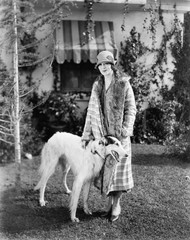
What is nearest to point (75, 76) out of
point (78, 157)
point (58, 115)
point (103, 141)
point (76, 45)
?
point (76, 45)

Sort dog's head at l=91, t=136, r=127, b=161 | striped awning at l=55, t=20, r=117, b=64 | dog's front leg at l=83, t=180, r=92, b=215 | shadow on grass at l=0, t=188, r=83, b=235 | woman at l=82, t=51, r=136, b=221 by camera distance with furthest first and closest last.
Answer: striped awning at l=55, t=20, r=117, b=64 → dog's front leg at l=83, t=180, r=92, b=215 → shadow on grass at l=0, t=188, r=83, b=235 → woman at l=82, t=51, r=136, b=221 → dog's head at l=91, t=136, r=127, b=161

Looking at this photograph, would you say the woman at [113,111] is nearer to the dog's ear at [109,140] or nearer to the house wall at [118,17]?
the dog's ear at [109,140]

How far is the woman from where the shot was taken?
4.13 m

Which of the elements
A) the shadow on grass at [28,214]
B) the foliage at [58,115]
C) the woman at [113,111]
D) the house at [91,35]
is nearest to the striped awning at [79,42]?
the house at [91,35]

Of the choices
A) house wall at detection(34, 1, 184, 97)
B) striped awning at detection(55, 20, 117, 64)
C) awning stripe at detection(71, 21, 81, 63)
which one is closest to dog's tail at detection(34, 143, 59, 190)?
striped awning at detection(55, 20, 117, 64)

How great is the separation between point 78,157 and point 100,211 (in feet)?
3.00

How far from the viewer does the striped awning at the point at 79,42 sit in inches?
337

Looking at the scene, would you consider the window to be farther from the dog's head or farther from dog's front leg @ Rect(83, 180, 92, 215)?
the dog's head

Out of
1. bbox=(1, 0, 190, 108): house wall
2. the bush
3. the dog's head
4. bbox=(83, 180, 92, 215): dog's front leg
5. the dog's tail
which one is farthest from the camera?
the bush

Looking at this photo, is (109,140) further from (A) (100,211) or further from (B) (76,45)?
(B) (76,45)

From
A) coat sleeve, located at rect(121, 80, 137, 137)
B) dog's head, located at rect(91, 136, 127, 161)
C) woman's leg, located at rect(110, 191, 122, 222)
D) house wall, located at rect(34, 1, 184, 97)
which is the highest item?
house wall, located at rect(34, 1, 184, 97)

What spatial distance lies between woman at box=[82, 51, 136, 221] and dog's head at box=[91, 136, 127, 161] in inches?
5.4

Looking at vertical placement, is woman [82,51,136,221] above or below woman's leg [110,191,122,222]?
above

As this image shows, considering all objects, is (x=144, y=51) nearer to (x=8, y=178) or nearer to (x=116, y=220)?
(x=8, y=178)
